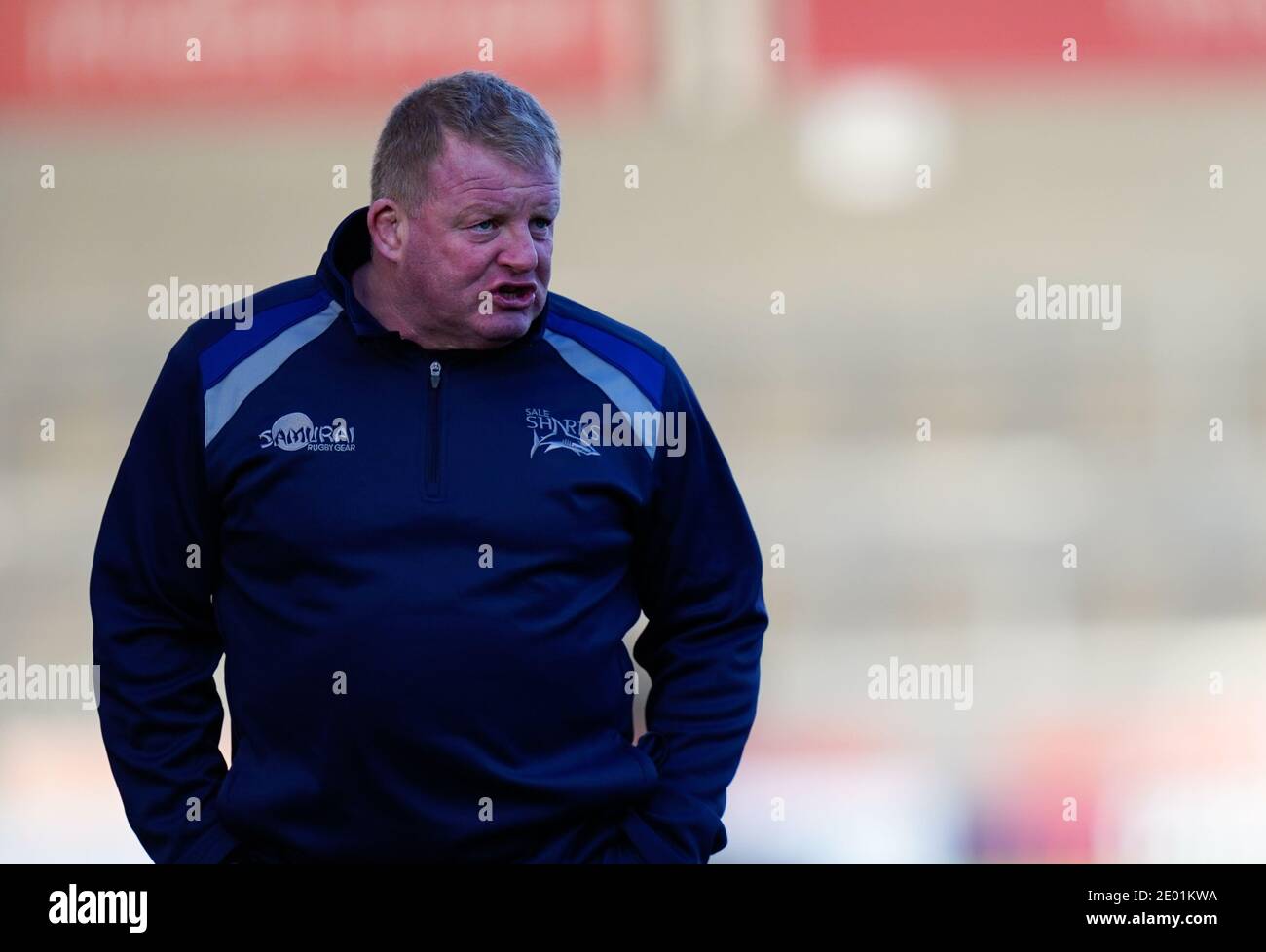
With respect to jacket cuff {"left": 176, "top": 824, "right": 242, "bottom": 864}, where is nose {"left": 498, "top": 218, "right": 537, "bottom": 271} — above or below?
above

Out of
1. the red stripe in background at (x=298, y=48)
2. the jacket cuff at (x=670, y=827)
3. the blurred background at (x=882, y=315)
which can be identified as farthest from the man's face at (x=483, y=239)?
the blurred background at (x=882, y=315)

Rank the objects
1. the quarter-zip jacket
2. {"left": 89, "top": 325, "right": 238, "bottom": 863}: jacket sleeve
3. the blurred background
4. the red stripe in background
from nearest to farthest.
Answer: the quarter-zip jacket → {"left": 89, "top": 325, "right": 238, "bottom": 863}: jacket sleeve → the red stripe in background → the blurred background

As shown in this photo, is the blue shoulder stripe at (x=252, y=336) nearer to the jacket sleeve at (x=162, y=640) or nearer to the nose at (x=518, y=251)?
the jacket sleeve at (x=162, y=640)

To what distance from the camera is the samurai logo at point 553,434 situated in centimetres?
160

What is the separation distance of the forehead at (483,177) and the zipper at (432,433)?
0.61 feet

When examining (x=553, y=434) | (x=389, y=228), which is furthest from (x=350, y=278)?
(x=553, y=434)

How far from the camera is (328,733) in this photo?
60.8 inches

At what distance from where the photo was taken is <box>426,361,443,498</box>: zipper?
1552mm

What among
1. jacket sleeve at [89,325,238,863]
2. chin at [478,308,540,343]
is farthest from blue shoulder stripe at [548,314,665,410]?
jacket sleeve at [89,325,238,863]

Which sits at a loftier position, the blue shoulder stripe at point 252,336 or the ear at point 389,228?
the ear at point 389,228

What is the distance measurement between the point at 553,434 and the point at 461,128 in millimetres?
346

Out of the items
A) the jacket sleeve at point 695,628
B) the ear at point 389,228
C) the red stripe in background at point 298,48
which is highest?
the red stripe in background at point 298,48

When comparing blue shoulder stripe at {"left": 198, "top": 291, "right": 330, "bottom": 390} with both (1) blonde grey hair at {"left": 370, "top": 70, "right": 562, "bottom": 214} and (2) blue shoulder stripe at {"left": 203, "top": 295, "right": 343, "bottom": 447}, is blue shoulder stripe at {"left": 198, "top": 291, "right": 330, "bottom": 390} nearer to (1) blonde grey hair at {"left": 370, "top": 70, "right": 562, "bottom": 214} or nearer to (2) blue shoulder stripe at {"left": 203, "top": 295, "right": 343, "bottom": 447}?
(2) blue shoulder stripe at {"left": 203, "top": 295, "right": 343, "bottom": 447}
